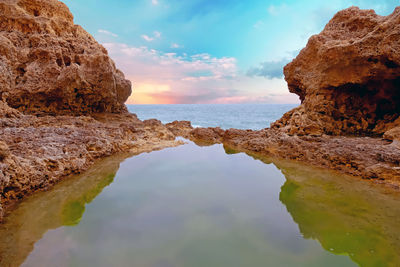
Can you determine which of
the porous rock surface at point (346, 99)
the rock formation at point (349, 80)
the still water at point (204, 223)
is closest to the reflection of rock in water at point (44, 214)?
the still water at point (204, 223)

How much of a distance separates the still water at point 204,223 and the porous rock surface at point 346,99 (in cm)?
158

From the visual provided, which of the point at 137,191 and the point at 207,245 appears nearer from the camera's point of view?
the point at 207,245

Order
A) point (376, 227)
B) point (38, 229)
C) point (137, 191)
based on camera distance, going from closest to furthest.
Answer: point (38, 229), point (376, 227), point (137, 191)

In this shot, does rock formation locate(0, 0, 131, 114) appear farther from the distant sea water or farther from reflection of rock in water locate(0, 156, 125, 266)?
the distant sea water

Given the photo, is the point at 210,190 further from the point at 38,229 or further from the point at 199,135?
the point at 199,135

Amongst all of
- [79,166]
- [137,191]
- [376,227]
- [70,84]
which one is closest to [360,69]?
[376,227]

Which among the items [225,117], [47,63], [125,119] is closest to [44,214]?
[47,63]

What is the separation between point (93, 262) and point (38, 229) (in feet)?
4.05

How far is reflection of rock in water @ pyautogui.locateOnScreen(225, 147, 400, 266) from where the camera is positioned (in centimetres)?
244

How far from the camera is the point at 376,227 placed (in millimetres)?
2895

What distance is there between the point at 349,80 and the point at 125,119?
1226cm

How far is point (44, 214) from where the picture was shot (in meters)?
3.10

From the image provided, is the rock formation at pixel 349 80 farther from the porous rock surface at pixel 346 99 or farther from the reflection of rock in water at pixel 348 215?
the reflection of rock in water at pixel 348 215

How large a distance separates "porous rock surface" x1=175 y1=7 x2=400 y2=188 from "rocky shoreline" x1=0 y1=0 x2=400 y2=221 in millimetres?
35
